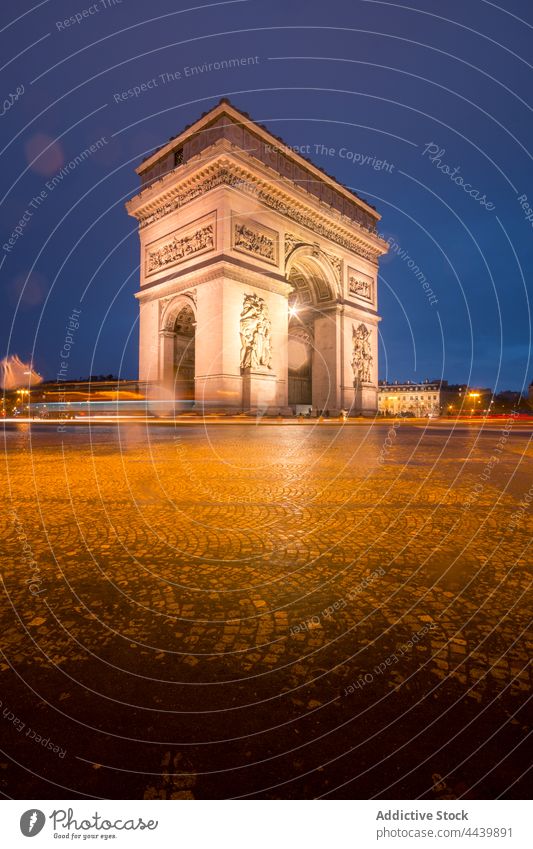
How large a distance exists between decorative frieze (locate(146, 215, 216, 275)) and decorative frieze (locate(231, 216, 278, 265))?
1.19m

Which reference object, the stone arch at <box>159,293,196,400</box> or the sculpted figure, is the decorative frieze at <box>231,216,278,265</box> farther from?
the sculpted figure

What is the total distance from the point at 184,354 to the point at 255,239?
312 inches

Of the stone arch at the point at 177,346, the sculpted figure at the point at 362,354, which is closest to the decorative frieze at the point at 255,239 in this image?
the stone arch at the point at 177,346

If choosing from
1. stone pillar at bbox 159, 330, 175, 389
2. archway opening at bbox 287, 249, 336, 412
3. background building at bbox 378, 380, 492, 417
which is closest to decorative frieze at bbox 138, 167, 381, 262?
archway opening at bbox 287, 249, 336, 412

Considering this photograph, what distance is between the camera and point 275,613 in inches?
73.4

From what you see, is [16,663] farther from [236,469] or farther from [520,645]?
[236,469]

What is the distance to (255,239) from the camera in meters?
21.4

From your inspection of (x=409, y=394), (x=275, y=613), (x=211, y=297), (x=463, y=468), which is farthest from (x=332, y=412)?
(x=409, y=394)

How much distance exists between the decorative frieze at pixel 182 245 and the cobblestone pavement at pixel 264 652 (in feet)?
65.8

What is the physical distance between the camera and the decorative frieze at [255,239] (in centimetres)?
2041

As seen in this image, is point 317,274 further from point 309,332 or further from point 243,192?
point 243,192

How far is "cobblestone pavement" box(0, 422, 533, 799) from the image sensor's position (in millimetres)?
1073

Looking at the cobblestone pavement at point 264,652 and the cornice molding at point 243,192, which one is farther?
the cornice molding at point 243,192

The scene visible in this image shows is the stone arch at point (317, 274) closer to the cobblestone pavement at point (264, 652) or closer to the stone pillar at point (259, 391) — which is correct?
the stone pillar at point (259, 391)
